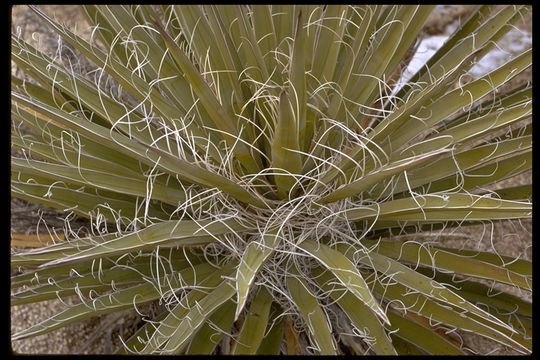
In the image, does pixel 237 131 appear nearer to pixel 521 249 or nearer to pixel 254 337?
pixel 254 337

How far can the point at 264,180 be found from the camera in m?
1.37

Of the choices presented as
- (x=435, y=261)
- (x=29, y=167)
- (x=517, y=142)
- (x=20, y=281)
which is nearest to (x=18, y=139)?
(x=29, y=167)

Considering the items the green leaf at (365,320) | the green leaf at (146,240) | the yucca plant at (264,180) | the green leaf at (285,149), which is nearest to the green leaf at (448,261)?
the yucca plant at (264,180)

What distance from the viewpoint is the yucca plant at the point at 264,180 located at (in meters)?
1.26

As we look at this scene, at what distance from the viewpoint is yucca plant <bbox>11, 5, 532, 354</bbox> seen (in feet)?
4.14

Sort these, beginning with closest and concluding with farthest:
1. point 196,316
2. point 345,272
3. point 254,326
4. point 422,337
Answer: point 345,272 → point 196,316 → point 254,326 → point 422,337

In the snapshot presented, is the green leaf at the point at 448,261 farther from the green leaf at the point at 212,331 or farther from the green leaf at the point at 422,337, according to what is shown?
the green leaf at the point at 212,331

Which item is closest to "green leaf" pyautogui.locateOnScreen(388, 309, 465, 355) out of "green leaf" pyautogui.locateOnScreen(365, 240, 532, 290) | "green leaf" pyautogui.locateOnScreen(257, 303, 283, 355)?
"green leaf" pyautogui.locateOnScreen(365, 240, 532, 290)

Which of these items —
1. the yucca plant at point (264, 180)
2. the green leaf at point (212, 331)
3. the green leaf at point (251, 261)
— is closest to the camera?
the green leaf at point (251, 261)

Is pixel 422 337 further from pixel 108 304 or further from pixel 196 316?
pixel 108 304

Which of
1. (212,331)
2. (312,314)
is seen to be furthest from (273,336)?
(312,314)

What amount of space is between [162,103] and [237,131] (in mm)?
182

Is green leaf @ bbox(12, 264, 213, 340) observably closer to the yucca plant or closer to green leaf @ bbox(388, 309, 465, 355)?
the yucca plant

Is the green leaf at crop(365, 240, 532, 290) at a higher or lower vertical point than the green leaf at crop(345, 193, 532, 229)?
lower
